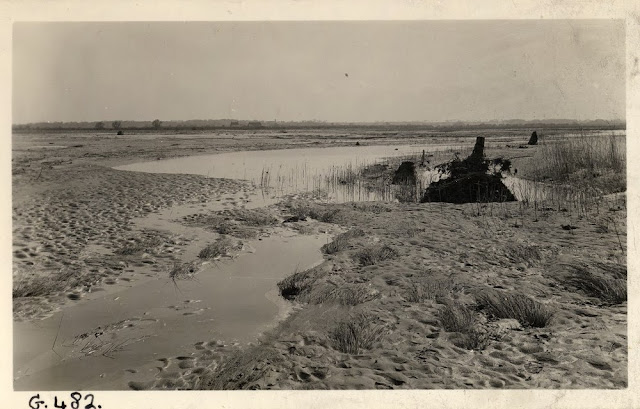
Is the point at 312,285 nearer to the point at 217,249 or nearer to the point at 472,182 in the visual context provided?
the point at 217,249

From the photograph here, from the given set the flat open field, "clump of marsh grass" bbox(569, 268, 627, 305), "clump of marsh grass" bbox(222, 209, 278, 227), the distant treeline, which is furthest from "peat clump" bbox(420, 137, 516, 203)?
"clump of marsh grass" bbox(222, 209, 278, 227)

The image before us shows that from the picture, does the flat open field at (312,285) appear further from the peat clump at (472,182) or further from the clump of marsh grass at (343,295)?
the peat clump at (472,182)

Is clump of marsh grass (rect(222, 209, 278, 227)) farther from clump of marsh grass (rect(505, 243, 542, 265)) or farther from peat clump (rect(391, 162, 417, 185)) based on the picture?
clump of marsh grass (rect(505, 243, 542, 265))

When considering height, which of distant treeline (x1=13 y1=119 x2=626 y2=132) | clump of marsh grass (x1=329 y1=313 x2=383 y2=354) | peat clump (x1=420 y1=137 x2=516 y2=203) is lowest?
clump of marsh grass (x1=329 y1=313 x2=383 y2=354)

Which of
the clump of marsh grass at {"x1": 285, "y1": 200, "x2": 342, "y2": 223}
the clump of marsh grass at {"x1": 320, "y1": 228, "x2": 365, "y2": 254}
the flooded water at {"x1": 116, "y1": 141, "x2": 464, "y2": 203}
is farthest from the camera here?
the flooded water at {"x1": 116, "y1": 141, "x2": 464, "y2": 203}

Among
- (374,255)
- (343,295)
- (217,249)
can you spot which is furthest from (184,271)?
(374,255)

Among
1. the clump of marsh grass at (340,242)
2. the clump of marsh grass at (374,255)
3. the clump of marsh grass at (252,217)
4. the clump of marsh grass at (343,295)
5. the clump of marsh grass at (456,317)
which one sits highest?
the clump of marsh grass at (252,217)

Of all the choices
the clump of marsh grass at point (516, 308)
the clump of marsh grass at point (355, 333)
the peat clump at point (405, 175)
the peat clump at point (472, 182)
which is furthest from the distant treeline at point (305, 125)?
the clump of marsh grass at point (355, 333)
